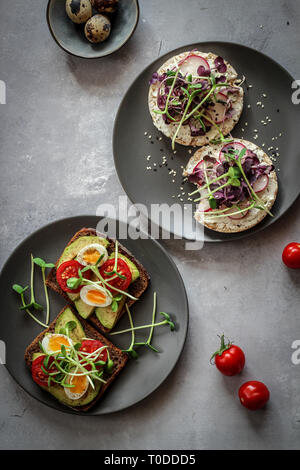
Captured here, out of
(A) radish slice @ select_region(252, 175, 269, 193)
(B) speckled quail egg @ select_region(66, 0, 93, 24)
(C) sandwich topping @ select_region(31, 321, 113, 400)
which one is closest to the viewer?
(C) sandwich topping @ select_region(31, 321, 113, 400)

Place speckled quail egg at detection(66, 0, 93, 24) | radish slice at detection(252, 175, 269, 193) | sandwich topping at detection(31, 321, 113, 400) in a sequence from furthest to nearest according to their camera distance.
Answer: speckled quail egg at detection(66, 0, 93, 24) → radish slice at detection(252, 175, 269, 193) → sandwich topping at detection(31, 321, 113, 400)

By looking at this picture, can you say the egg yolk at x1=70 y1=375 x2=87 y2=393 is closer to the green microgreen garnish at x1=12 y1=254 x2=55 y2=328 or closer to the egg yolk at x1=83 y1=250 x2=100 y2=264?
the green microgreen garnish at x1=12 y1=254 x2=55 y2=328

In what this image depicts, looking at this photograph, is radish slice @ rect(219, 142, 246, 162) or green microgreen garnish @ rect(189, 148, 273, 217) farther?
radish slice @ rect(219, 142, 246, 162)

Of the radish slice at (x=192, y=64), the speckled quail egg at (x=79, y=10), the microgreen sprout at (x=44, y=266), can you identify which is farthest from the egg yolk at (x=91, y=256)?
the speckled quail egg at (x=79, y=10)

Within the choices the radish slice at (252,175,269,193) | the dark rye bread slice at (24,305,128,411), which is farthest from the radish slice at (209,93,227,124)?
the dark rye bread slice at (24,305,128,411)

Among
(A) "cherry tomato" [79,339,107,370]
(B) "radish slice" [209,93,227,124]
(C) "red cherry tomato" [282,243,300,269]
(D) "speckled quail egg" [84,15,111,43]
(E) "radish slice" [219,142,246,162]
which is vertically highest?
(D) "speckled quail egg" [84,15,111,43]

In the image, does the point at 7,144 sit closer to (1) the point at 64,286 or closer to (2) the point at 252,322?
(1) the point at 64,286
